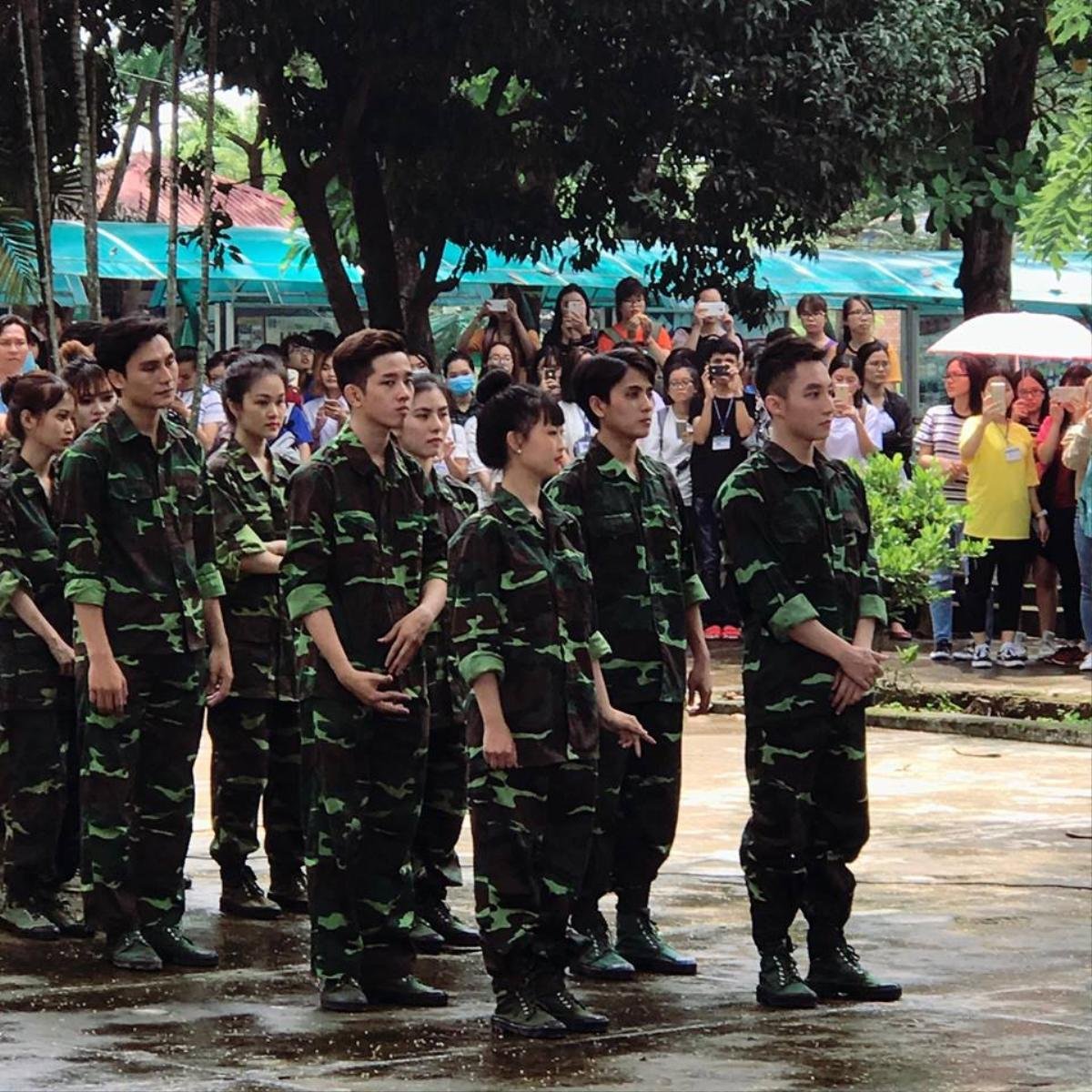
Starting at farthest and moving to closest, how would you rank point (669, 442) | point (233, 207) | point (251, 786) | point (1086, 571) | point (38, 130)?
point (233, 207) < point (38, 130) < point (669, 442) < point (1086, 571) < point (251, 786)

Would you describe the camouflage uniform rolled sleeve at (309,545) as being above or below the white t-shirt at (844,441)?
above

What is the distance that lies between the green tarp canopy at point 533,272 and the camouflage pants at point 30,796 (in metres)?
12.0

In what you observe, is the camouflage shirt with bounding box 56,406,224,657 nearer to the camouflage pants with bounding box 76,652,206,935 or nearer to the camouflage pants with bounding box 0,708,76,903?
the camouflage pants with bounding box 76,652,206,935

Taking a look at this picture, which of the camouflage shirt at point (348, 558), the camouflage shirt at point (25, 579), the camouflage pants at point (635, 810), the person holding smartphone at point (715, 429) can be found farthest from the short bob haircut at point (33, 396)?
the person holding smartphone at point (715, 429)

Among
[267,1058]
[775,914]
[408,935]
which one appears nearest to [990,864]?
[775,914]

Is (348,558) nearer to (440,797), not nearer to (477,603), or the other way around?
(477,603)

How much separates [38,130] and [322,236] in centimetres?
359

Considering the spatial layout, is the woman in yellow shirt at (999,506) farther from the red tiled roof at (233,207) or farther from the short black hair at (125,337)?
the red tiled roof at (233,207)

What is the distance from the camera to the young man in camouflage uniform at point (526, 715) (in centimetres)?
675

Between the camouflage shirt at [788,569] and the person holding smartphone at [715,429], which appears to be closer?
the camouflage shirt at [788,569]

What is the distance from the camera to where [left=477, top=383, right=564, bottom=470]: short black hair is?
6.88 metres

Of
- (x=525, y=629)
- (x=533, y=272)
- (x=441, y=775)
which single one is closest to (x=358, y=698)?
(x=525, y=629)

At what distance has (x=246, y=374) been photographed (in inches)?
336

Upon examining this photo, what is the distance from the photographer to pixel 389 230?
19.7m
